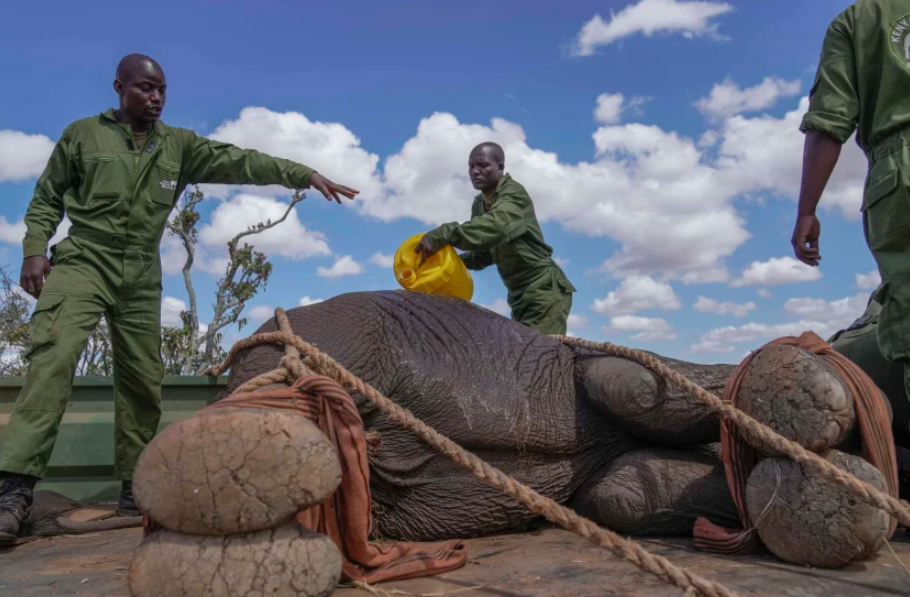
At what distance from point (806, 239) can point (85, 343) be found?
298 cm

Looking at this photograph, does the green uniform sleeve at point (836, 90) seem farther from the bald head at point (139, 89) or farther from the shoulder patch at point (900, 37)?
the bald head at point (139, 89)

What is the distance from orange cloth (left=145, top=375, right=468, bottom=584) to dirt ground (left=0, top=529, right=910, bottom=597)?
0.20ft

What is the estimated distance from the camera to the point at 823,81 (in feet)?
8.33

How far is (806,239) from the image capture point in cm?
256

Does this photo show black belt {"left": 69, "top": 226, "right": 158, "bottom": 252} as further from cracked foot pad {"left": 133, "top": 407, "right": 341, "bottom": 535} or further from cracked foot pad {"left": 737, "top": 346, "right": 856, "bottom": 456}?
cracked foot pad {"left": 737, "top": 346, "right": 856, "bottom": 456}

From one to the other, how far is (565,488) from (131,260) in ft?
7.35

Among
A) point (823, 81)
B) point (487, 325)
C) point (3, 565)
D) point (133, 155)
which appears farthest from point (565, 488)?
point (133, 155)

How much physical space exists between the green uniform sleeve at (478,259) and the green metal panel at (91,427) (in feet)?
5.49

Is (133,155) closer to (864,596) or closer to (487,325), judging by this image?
(487,325)

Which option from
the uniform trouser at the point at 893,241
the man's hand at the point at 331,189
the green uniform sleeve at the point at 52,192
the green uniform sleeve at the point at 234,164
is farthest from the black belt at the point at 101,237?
the uniform trouser at the point at 893,241

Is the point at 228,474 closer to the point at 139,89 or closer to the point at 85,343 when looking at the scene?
the point at 85,343

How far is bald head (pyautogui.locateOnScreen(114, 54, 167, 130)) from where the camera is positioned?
3.38 meters

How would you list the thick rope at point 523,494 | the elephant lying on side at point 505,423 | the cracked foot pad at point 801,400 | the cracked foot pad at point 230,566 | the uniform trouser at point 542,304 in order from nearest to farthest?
the cracked foot pad at point 230,566
the thick rope at point 523,494
the cracked foot pad at point 801,400
the elephant lying on side at point 505,423
the uniform trouser at point 542,304

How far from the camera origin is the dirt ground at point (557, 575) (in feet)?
5.72
